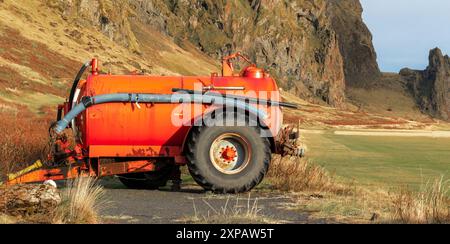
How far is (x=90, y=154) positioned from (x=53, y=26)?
194 ft

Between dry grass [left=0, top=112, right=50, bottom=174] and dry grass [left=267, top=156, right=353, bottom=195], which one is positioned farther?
dry grass [left=0, top=112, right=50, bottom=174]

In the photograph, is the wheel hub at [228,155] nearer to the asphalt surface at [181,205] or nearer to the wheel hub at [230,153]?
the wheel hub at [230,153]

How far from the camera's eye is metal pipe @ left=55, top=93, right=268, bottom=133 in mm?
9523

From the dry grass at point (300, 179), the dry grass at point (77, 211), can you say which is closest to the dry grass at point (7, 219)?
the dry grass at point (77, 211)

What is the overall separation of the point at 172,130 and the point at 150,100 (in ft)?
2.14

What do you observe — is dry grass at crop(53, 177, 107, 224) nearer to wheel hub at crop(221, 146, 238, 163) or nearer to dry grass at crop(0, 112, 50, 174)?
wheel hub at crop(221, 146, 238, 163)

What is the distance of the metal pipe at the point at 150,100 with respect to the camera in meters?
9.52

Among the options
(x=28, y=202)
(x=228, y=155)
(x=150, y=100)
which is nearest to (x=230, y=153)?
(x=228, y=155)

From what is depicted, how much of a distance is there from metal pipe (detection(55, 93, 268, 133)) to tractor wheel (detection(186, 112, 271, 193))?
1.38 ft

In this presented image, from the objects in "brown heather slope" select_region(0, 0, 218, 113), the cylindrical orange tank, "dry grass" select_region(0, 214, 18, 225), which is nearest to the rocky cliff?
"brown heather slope" select_region(0, 0, 218, 113)

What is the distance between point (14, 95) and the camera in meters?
32.1

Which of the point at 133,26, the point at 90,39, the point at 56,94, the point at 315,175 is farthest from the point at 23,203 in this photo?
the point at 133,26

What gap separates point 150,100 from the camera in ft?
31.4
